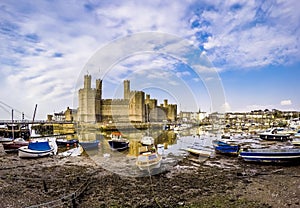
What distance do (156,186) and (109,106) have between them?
230 ft

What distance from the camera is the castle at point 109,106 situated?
74.3 m

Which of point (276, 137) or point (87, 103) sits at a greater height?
point (87, 103)

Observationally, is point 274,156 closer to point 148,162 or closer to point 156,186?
point 148,162

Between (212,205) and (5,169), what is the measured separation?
13.2 metres

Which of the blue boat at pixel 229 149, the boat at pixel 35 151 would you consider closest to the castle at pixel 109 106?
the boat at pixel 35 151

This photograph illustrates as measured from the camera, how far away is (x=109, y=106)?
79.8 m

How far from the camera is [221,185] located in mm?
11164

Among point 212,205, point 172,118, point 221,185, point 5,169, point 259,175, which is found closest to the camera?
point 212,205

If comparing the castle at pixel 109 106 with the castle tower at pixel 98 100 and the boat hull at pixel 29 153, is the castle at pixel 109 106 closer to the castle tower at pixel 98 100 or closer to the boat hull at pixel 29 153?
the castle tower at pixel 98 100

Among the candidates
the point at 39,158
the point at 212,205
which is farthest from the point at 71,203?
the point at 39,158

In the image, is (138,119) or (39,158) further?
(138,119)

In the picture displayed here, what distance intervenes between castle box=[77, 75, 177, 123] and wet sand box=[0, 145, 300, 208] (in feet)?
192

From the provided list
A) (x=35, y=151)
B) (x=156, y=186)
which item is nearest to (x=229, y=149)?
(x=156, y=186)

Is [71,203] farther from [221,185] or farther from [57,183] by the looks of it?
[221,185]
